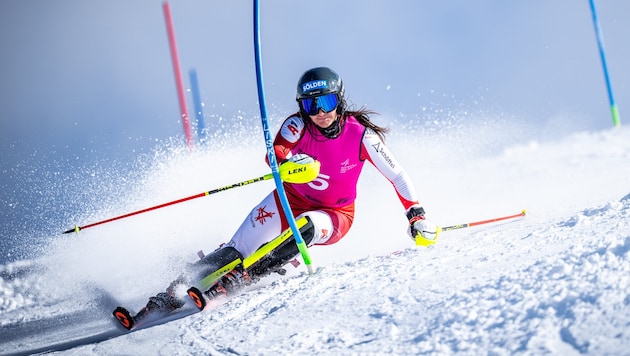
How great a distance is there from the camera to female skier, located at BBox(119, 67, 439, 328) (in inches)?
143

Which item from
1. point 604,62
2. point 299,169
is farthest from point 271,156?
point 604,62

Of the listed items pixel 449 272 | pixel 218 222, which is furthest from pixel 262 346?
pixel 218 222

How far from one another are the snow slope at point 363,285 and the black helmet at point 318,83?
1.11 metres

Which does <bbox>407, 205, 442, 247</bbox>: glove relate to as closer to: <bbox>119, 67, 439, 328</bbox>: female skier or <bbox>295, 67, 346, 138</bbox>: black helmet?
<bbox>119, 67, 439, 328</bbox>: female skier

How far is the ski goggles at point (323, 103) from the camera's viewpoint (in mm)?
3832

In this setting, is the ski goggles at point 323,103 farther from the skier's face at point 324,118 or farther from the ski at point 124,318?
the ski at point 124,318

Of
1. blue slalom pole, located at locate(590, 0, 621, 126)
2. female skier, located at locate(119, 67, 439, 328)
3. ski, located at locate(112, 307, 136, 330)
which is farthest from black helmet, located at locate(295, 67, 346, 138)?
blue slalom pole, located at locate(590, 0, 621, 126)

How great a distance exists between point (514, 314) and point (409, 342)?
1.26ft

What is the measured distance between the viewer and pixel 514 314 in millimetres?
2080

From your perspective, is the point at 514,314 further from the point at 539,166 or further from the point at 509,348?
the point at 539,166

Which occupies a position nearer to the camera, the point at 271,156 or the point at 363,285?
the point at 363,285

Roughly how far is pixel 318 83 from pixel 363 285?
1436mm

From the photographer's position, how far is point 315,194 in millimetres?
4168

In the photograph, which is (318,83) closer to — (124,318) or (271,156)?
(271,156)
